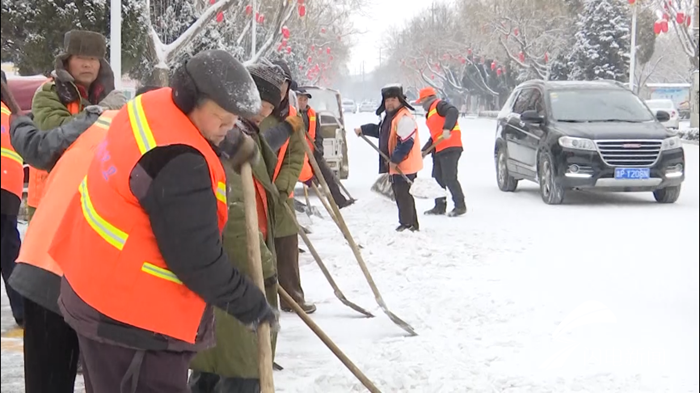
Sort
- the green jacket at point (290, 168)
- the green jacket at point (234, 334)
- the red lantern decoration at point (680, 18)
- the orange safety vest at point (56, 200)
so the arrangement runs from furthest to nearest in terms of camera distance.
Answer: the green jacket at point (290, 168), the red lantern decoration at point (680, 18), the green jacket at point (234, 334), the orange safety vest at point (56, 200)

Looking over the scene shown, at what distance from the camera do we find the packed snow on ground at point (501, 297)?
3625 mm

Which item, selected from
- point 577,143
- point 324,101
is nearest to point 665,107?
point 577,143

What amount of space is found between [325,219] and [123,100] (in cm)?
410

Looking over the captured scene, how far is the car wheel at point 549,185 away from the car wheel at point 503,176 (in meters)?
0.25

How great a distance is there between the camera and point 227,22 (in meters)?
3.25

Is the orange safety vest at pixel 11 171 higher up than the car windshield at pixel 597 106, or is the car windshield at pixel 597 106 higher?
the car windshield at pixel 597 106

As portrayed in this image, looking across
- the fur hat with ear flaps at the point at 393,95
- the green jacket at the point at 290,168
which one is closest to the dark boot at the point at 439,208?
the fur hat with ear flaps at the point at 393,95

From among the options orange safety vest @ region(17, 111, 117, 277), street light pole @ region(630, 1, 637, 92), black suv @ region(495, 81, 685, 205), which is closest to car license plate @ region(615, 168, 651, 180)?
black suv @ region(495, 81, 685, 205)

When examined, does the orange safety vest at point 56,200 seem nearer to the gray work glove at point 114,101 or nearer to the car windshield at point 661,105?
the gray work glove at point 114,101

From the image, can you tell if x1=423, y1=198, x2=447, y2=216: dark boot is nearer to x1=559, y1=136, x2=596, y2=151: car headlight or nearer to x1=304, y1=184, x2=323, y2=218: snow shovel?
x1=559, y1=136, x2=596, y2=151: car headlight

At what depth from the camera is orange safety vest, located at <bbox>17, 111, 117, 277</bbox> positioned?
2406 mm

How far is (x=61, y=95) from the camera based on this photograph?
2984mm

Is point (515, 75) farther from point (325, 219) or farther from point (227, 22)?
point (325, 219)

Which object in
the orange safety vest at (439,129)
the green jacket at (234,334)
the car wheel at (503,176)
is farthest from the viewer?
the car wheel at (503,176)
